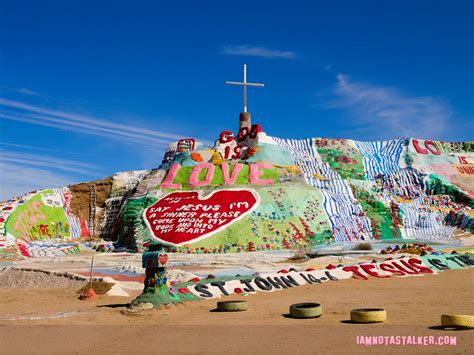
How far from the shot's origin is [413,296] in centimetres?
1364

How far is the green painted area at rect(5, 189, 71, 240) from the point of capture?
34.9m

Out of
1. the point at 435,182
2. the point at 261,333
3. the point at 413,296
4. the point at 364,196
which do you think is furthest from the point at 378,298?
the point at 435,182

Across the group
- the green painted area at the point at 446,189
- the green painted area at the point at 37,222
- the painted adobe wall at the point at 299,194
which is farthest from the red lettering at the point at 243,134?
the green painted area at the point at 446,189

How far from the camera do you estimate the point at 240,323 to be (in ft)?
35.2

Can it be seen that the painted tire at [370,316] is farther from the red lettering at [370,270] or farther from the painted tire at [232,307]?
the red lettering at [370,270]

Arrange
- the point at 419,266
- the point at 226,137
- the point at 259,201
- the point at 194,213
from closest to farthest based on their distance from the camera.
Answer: the point at 419,266, the point at 194,213, the point at 259,201, the point at 226,137

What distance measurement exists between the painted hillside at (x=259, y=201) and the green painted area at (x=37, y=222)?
9 centimetres

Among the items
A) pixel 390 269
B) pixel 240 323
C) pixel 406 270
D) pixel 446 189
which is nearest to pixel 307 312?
pixel 240 323

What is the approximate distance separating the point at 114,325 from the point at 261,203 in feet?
70.6

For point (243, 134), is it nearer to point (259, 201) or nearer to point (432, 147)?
point (259, 201)

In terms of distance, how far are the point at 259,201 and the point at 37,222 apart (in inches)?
646

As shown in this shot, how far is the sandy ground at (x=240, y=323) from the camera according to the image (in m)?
8.66

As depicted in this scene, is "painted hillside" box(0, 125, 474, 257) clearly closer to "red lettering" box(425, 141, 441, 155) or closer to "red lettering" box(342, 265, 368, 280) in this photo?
"red lettering" box(425, 141, 441, 155)

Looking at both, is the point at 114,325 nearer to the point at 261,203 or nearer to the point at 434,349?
the point at 434,349
